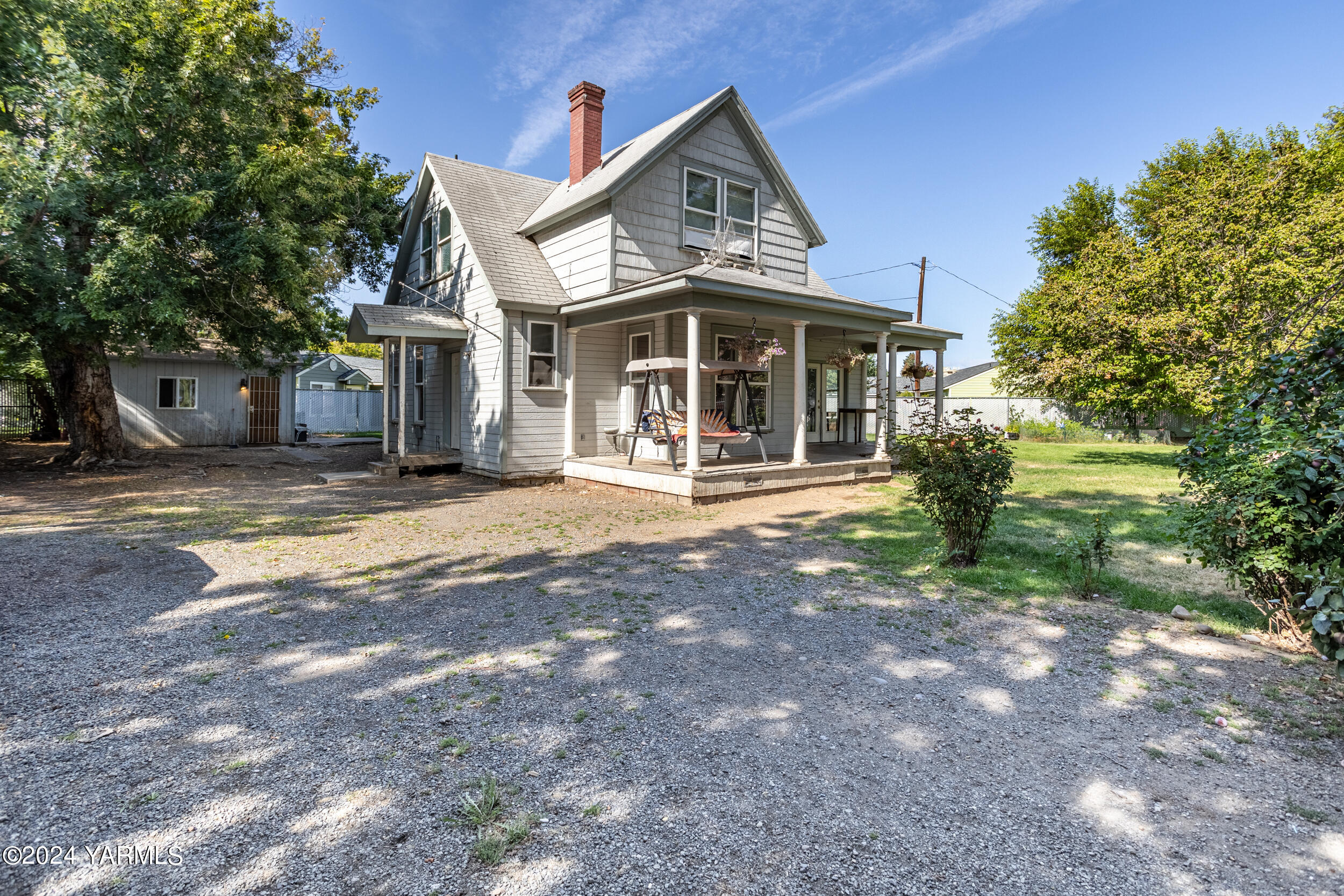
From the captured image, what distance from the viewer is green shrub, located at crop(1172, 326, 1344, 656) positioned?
137 inches

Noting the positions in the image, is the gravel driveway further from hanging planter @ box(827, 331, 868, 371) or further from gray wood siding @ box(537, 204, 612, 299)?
hanging planter @ box(827, 331, 868, 371)

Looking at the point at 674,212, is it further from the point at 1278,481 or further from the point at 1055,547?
the point at 1278,481

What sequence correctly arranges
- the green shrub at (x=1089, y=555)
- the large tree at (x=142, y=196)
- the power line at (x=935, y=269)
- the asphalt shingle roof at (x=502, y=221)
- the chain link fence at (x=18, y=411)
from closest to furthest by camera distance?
the green shrub at (x=1089, y=555), the large tree at (x=142, y=196), the asphalt shingle roof at (x=502, y=221), the chain link fence at (x=18, y=411), the power line at (x=935, y=269)

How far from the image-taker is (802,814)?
238cm

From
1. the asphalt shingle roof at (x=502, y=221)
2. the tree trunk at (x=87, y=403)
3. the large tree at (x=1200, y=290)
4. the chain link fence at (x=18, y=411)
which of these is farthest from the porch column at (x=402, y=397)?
the large tree at (x=1200, y=290)

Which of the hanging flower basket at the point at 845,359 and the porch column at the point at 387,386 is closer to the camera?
the porch column at the point at 387,386

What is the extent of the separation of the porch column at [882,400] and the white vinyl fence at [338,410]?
21631mm

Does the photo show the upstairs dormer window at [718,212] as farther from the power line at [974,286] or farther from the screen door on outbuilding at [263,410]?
the power line at [974,286]

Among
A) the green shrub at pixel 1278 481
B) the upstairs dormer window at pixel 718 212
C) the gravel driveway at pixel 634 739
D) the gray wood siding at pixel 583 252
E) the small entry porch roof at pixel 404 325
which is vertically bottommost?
the gravel driveway at pixel 634 739

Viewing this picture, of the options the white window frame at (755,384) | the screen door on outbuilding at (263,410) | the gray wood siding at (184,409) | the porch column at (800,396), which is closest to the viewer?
the porch column at (800,396)

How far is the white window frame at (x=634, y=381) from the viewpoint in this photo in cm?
1234

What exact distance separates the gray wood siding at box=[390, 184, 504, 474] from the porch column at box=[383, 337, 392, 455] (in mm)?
1001

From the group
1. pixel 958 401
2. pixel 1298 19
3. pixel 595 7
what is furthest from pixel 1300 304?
pixel 958 401

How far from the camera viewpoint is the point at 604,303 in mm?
10789
